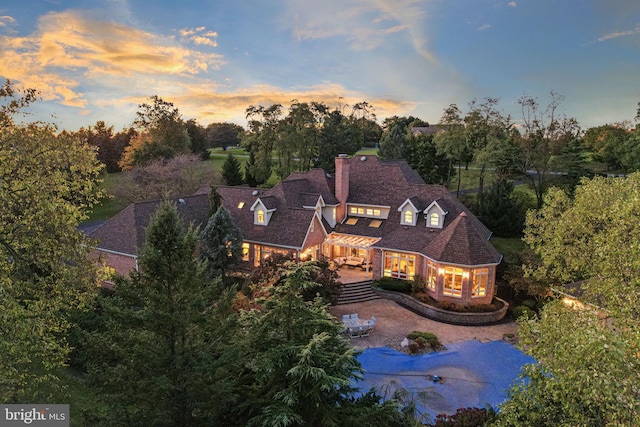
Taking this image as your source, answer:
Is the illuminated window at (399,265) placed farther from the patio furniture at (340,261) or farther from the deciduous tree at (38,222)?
the deciduous tree at (38,222)

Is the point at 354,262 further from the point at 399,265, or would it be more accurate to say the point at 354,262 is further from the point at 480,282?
the point at 480,282

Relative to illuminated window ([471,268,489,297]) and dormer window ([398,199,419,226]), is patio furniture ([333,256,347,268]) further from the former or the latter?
illuminated window ([471,268,489,297])

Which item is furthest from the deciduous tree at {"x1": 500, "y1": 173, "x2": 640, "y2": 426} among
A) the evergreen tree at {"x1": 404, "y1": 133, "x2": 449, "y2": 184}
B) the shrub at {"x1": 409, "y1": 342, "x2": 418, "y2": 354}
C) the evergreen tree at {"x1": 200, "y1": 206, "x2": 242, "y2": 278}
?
the evergreen tree at {"x1": 404, "y1": 133, "x2": 449, "y2": 184}

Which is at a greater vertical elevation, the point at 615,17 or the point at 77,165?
the point at 615,17

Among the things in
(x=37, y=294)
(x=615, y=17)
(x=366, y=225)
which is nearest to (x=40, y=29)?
(x=37, y=294)

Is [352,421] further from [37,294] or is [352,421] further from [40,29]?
[40,29]

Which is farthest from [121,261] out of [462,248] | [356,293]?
[462,248]
